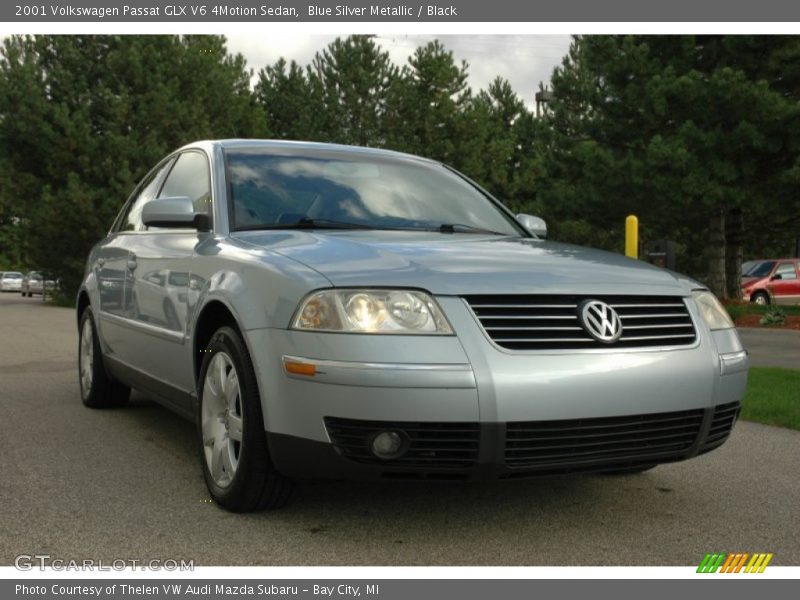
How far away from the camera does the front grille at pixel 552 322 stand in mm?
3367

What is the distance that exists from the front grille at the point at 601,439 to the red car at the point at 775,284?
1009 inches

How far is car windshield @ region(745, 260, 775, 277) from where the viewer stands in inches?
1120

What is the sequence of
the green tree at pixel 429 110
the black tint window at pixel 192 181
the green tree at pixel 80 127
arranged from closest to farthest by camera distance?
the black tint window at pixel 192 181 < the green tree at pixel 80 127 < the green tree at pixel 429 110

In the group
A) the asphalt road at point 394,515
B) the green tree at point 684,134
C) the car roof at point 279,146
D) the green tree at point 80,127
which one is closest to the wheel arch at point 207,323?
the asphalt road at point 394,515

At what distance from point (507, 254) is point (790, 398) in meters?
4.46

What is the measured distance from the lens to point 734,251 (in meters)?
24.2

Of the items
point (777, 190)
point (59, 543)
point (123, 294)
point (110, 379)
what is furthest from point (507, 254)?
point (777, 190)

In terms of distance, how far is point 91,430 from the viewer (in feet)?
19.0

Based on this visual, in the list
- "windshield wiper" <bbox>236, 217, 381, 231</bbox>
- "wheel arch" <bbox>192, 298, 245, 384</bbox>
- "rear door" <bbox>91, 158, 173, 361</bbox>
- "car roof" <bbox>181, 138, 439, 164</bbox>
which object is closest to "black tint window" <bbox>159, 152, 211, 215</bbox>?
"car roof" <bbox>181, 138, 439, 164</bbox>

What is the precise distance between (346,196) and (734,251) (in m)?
21.3

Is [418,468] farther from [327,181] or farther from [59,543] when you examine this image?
[327,181]

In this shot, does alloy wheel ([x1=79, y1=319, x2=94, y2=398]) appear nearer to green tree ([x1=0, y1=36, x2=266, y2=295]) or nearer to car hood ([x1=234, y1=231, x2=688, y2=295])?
car hood ([x1=234, y1=231, x2=688, y2=295])

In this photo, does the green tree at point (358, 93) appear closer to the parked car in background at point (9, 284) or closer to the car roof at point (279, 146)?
the car roof at point (279, 146)

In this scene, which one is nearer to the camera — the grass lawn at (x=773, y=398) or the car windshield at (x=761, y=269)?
the grass lawn at (x=773, y=398)
